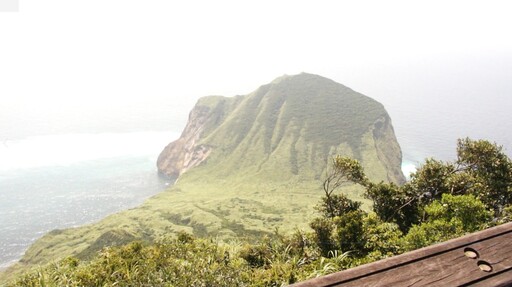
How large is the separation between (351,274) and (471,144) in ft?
137

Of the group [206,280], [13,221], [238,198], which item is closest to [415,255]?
[206,280]

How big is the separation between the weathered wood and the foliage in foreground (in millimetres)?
14174

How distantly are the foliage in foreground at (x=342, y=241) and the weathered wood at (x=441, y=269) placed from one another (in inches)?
558

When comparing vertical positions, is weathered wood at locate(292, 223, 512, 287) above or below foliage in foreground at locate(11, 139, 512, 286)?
above

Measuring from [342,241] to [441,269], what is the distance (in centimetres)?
2894

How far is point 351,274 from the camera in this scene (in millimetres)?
2484

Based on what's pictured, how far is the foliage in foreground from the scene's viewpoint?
22.4 metres

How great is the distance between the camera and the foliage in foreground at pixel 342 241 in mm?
22406

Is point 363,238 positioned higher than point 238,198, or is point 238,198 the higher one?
point 363,238

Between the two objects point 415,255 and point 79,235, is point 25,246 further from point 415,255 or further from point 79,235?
point 415,255

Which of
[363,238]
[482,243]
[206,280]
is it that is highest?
[482,243]

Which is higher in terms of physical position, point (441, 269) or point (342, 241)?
point (441, 269)

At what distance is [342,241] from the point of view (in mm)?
30094

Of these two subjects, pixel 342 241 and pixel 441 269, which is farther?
pixel 342 241
